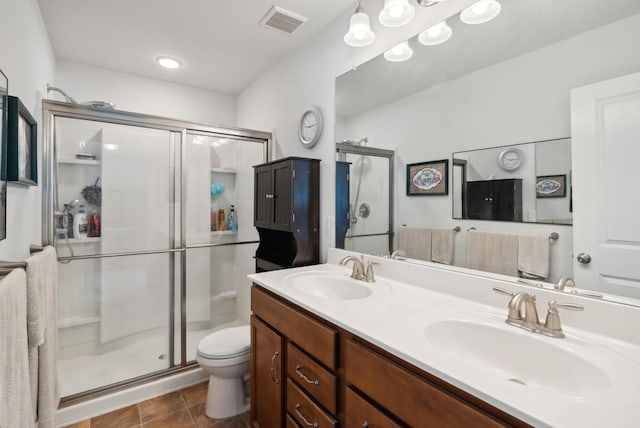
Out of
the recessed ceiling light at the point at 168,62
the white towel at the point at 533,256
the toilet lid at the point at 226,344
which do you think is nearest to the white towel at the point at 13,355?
the toilet lid at the point at 226,344

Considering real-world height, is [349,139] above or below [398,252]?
above

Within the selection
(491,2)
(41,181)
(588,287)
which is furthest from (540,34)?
(41,181)

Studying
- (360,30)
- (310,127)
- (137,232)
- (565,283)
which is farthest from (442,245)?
(137,232)

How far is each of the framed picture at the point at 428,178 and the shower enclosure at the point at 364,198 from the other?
135 mm

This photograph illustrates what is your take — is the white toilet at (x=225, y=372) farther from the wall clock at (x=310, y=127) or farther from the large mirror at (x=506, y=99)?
the wall clock at (x=310, y=127)

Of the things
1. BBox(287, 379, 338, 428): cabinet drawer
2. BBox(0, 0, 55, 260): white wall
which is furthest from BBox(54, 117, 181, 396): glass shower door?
BBox(287, 379, 338, 428): cabinet drawer

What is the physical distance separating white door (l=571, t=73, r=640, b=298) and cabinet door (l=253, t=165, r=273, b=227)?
1.64m

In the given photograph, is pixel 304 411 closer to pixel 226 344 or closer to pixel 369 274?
pixel 369 274

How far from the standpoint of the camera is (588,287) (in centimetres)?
100

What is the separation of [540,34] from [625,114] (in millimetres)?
409

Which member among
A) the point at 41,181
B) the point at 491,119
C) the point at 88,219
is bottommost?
the point at 88,219

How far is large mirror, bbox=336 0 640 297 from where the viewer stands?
0.99m

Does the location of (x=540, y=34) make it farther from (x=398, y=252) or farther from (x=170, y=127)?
(x=170, y=127)

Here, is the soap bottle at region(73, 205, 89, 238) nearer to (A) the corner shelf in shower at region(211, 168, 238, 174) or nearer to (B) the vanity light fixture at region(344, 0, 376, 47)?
(A) the corner shelf in shower at region(211, 168, 238, 174)
